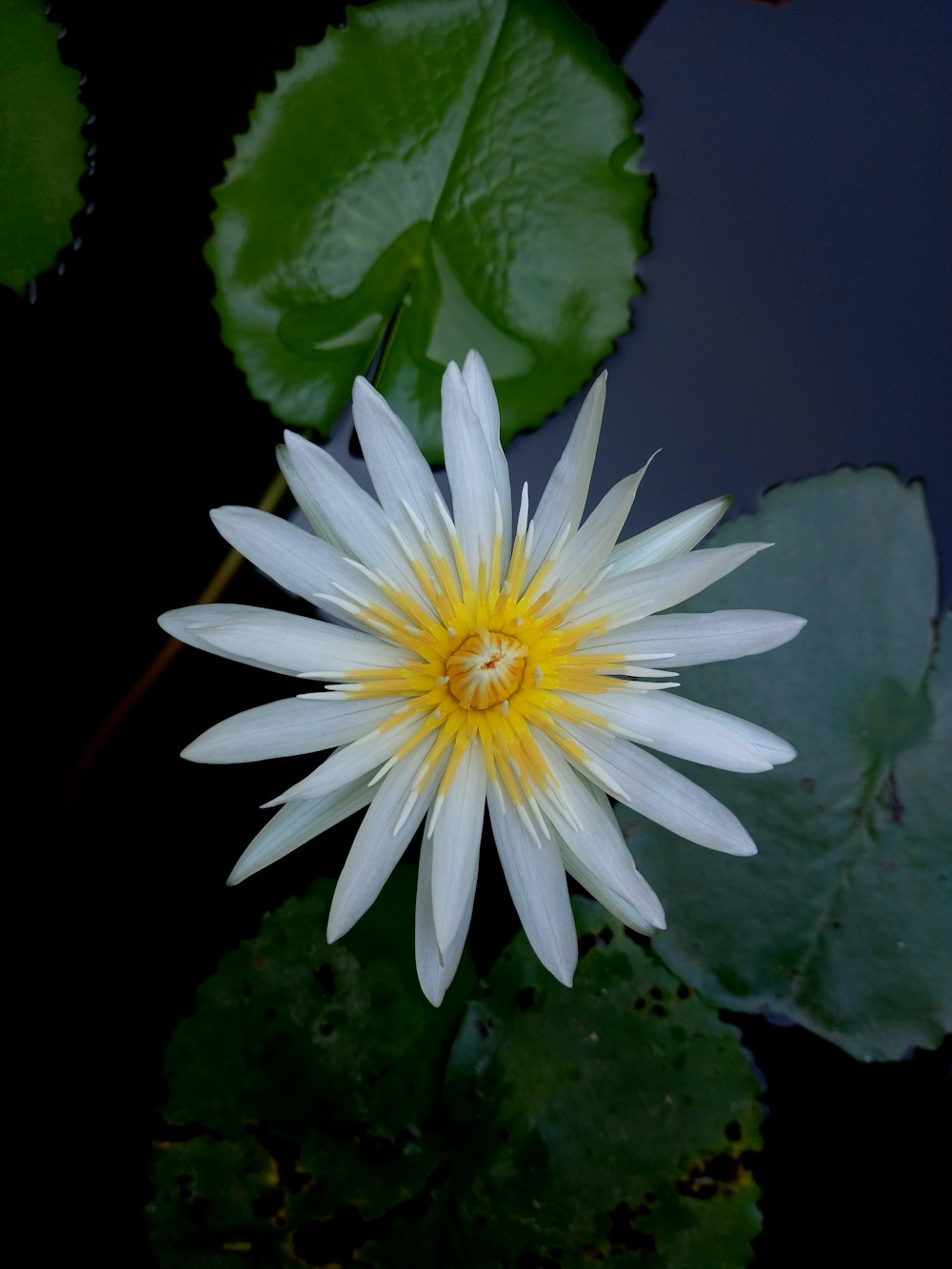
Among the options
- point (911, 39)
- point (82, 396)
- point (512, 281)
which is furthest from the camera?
point (82, 396)

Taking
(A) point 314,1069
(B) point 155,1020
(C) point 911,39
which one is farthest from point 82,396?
(C) point 911,39

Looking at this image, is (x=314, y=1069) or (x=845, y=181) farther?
(x=845, y=181)

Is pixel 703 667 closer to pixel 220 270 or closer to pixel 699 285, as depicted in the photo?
pixel 699 285

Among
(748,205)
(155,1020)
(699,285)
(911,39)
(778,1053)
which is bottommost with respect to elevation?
(155,1020)

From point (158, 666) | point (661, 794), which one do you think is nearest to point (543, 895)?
point (661, 794)

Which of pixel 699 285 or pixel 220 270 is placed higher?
pixel 699 285

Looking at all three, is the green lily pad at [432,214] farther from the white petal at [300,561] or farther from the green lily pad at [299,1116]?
the green lily pad at [299,1116]

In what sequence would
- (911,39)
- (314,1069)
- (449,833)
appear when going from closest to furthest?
1. (449,833)
2. (314,1069)
3. (911,39)

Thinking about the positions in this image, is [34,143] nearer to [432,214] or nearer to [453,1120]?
[432,214]
